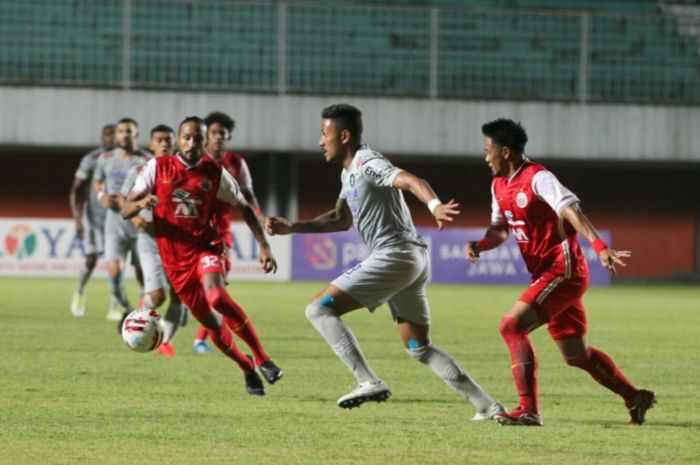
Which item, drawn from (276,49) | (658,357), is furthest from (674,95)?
(658,357)

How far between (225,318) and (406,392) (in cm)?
137

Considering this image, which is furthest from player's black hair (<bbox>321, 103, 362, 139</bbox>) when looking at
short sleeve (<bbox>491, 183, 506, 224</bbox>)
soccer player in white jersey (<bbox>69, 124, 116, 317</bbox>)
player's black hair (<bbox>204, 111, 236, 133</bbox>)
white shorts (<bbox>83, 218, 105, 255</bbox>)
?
white shorts (<bbox>83, 218, 105, 255</bbox>)

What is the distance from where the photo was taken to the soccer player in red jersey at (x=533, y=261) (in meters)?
7.84

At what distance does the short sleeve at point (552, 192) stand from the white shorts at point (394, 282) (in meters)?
0.84

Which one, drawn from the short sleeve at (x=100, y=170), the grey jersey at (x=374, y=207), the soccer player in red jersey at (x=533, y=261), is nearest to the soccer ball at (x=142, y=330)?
the grey jersey at (x=374, y=207)

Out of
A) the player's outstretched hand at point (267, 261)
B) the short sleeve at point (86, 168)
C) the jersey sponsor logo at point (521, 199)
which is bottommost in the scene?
the short sleeve at point (86, 168)

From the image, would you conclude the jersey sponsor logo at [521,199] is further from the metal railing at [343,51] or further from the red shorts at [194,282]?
the metal railing at [343,51]

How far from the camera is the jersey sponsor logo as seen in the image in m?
7.86

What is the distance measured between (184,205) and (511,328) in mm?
3081

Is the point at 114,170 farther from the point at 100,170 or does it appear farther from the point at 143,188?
the point at 143,188

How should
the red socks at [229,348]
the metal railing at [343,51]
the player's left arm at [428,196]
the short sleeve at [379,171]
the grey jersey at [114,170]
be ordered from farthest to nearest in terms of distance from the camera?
the metal railing at [343,51] < the grey jersey at [114,170] < the red socks at [229,348] < the short sleeve at [379,171] < the player's left arm at [428,196]

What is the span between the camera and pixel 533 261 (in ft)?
26.3

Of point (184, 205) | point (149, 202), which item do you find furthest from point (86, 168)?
point (149, 202)

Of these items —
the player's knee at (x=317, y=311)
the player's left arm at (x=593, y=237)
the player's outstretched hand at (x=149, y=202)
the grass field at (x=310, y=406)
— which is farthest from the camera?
the player's outstretched hand at (x=149, y=202)
